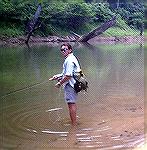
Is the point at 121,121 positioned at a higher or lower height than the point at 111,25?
lower

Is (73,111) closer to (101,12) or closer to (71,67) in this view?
(71,67)

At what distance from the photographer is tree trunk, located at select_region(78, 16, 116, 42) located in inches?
1300

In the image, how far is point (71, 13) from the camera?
123 feet

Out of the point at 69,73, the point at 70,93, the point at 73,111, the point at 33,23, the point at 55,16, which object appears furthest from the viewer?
the point at 55,16

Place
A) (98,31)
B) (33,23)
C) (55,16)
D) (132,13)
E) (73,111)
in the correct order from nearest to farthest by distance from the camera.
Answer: (73,111)
(132,13)
(33,23)
(98,31)
(55,16)

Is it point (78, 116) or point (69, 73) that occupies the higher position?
point (69, 73)

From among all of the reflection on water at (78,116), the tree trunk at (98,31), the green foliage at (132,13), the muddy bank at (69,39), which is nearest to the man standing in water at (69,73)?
the reflection on water at (78,116)

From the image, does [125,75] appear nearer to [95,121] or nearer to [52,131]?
[95,121]

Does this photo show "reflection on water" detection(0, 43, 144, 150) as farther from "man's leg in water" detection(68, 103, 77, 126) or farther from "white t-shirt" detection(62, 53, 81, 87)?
"white t-shirt" detection(62, 53, 81, 87)

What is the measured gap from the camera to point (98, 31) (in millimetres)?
35812

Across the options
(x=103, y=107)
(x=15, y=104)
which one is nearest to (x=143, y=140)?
(x=103, y=107)

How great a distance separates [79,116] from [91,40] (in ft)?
102

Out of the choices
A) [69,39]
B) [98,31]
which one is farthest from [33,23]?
[98,31]

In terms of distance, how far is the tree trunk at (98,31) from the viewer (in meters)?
33.0
